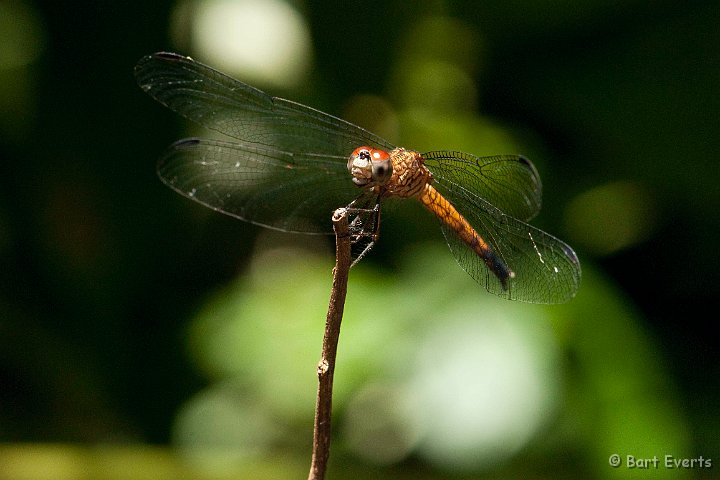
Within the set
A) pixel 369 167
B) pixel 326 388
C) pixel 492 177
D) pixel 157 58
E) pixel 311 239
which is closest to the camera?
pixel 326 388

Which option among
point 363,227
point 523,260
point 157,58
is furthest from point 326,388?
point 157,58

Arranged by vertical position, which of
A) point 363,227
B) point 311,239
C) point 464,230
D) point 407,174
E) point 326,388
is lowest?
point 326,388

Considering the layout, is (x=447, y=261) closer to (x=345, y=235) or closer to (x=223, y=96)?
(x=223, y=96)

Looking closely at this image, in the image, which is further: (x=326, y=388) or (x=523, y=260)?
(x=523, y=260)

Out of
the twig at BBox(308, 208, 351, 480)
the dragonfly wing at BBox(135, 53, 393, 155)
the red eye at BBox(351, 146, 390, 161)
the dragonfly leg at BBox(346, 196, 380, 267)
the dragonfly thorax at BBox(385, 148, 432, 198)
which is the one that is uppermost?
the dragonfly wing at BBox(135, 53, 393, 155)

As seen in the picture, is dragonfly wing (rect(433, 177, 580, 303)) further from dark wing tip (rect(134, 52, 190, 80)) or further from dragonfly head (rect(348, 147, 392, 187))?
dark wing tip (rect(134, 52, 190, 80))

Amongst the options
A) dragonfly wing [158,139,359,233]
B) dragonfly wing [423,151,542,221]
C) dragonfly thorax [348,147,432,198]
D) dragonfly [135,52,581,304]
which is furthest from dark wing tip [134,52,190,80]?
dragonfly wing [423,151,542,221]

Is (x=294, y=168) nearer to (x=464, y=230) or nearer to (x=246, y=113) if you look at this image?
(x=246, y=113)

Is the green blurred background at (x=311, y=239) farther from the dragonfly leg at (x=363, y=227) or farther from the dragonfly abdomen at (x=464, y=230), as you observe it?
the dragonfly leg at (x=363, y=227)
